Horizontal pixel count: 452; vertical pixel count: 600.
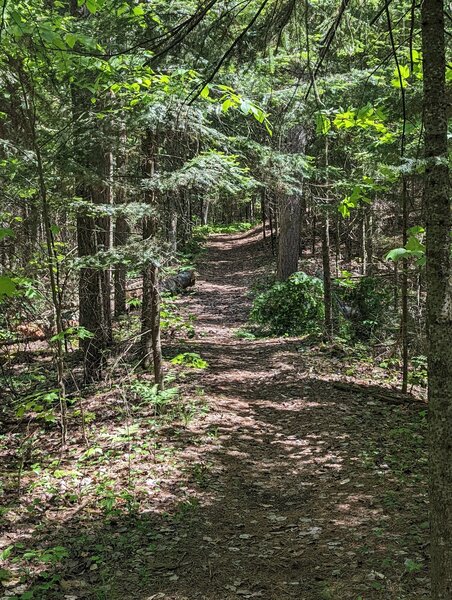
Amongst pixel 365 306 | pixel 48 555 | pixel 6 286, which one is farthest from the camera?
pixel 365 306

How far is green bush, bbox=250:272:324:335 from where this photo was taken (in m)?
12.0

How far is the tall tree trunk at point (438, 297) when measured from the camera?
7.20ft

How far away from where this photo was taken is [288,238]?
13.7 m

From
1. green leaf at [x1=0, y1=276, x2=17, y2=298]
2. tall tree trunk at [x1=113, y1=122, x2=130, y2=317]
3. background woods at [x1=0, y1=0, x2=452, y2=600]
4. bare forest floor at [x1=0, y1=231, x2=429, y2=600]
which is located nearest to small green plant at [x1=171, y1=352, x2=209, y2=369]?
background woods at [x1=0, y1=0, x2=452, y2=600]

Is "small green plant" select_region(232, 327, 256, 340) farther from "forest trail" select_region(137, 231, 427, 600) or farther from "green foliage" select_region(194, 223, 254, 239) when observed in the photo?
"green foliage" select_region(194, 223, 254, 239)

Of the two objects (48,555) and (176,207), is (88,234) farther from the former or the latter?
(48,555)

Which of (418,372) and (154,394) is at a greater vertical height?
(154,394)

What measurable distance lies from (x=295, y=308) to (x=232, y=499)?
7.58 metres

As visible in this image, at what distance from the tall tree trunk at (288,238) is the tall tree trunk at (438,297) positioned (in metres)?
11.1

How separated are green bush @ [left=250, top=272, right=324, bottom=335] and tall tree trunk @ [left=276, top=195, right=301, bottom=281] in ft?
5.01

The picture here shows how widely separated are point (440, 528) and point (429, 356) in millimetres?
776

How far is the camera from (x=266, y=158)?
8.15 m

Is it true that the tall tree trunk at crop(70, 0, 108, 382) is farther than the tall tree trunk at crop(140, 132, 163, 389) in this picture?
No

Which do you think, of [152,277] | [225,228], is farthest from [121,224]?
[225,228]
